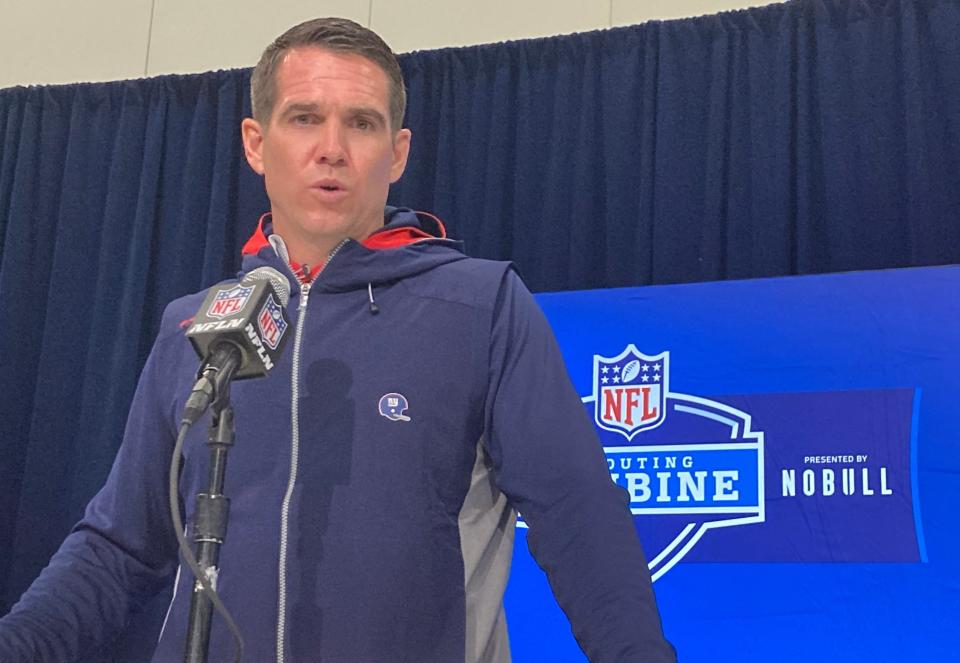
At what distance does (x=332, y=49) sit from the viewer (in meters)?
1.48

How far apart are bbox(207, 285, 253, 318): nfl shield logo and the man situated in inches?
9.5

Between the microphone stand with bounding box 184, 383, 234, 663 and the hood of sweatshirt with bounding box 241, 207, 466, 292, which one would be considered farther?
the hood of sweatshirt with bounding box 241, 207, 466, 292

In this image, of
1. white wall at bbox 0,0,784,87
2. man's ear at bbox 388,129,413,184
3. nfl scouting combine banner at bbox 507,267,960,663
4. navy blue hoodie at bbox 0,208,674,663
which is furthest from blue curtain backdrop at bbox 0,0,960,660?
navy blue hoodie at bbox 0,208,674,663

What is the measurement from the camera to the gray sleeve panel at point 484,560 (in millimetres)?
1334

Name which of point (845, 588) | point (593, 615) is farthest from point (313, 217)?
point (845, 588)

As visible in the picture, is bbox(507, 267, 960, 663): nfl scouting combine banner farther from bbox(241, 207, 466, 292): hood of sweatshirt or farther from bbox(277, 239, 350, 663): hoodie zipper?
bbox(277, 239, 350, 663): hoodie zipper

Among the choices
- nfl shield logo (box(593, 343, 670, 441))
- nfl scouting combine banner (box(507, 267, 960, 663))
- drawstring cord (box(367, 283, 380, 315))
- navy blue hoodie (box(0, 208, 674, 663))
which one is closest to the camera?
navy blue hoodie (box(0, 208, 674, 663))

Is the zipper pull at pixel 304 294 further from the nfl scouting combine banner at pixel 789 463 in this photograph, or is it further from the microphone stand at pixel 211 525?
the nfl scouting combine banner at pixel 789 463

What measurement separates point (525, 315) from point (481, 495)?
20cm

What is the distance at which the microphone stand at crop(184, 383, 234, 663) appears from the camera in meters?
1.01

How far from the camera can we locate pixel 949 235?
3293mm

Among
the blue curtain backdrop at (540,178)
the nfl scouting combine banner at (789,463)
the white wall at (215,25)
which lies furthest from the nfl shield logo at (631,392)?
the white wall at (215,25)

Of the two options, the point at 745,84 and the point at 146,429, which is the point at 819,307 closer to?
the point at 745,84

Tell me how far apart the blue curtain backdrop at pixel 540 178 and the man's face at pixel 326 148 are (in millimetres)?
2186
